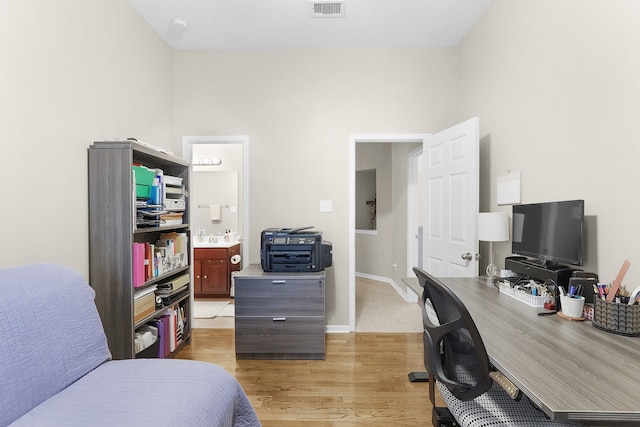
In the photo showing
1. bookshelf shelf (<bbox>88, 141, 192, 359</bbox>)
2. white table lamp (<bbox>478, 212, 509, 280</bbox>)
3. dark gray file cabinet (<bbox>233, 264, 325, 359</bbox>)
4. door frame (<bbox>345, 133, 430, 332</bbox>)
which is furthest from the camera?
door frame (<bbox>345, 133, 430, 332</bbox>)

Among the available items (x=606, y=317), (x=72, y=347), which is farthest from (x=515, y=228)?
(x=72, y=347)

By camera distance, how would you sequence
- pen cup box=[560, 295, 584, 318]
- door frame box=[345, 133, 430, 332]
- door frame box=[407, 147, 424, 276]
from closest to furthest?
1. pen cup box=[560, 295, 584, 318]
2. door frame box=[345, 133, 430, 332]
3. door frame box=[407, 147, 424, 276]

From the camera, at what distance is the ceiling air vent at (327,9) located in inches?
98.5

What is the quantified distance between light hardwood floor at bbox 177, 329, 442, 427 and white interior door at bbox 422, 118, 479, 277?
86 centimetres

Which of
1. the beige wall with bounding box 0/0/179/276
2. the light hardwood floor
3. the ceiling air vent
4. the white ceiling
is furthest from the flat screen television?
the beige wall with bounding box 0/0/179/276

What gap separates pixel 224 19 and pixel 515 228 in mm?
2852

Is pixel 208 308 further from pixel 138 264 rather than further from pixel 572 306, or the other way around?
pixel 572 306

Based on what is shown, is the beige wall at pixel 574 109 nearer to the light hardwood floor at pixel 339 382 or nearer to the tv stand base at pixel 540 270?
the tv stand base at pixel 540 270

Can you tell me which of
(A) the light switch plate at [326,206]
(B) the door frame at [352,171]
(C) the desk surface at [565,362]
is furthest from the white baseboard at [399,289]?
(C) the desk surface at [565,362]

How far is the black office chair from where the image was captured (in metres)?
1.01

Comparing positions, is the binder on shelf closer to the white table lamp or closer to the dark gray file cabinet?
the dark gray file cabinet

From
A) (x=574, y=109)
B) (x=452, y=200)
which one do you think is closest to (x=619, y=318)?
(x=574, y=109)

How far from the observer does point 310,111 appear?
10.6 ft

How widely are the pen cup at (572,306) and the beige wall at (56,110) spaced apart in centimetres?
267
